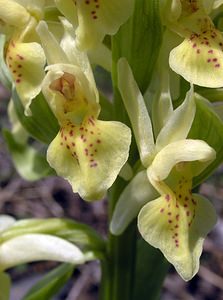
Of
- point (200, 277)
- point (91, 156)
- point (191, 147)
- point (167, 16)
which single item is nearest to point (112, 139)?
point (91, 156)

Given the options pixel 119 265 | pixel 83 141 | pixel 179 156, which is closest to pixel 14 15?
pixel 83 141

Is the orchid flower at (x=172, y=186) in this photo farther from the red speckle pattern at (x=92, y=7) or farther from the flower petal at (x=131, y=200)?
the red speckle pattern at (x=92, y=7)

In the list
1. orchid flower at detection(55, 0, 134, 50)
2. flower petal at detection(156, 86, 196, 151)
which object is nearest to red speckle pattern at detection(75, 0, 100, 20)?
orchid flower at detection(55, 0, 134, 50)

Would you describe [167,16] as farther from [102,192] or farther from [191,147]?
[102,192]

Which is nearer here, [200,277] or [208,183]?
[200,277]

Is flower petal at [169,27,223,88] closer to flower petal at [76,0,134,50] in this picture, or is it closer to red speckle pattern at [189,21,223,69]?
red speckle pattern at [189,21,223,69]

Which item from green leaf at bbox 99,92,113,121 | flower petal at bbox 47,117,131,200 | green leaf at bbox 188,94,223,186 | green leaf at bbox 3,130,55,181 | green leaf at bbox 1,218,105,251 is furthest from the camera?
green leaf at bbox 3,130,55,181

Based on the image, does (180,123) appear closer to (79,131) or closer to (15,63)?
(79,131)
